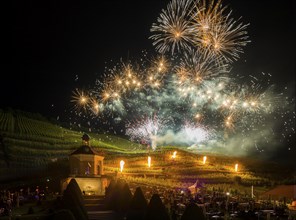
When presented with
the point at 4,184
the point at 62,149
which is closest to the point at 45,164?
the point at 4,184

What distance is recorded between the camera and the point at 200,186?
7075 centimetres

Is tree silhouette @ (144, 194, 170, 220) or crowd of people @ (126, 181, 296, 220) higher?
tree silhouette @ (144, 194, 170, 220)

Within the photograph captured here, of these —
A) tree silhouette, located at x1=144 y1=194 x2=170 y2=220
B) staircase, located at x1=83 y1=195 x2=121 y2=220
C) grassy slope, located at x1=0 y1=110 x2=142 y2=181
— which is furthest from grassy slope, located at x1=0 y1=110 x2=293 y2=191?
tree silhouette, located at x1=144 y1=194 x2=170 y2=220

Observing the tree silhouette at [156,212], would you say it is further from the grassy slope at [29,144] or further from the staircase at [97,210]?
the grassy slope at [29,144]

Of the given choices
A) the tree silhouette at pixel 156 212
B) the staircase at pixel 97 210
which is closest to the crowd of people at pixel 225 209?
the tree silhouette at pixel 156 212

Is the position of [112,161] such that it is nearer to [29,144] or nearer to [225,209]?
[29,144]

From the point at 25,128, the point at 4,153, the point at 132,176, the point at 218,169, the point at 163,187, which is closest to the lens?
the point at 163,187

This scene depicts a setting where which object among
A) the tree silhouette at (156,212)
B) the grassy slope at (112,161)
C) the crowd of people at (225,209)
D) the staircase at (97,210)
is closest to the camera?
the tree silhouette at (156,212)

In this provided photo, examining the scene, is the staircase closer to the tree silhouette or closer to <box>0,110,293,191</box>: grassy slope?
the tree silhouette

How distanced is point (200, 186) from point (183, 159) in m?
27.9

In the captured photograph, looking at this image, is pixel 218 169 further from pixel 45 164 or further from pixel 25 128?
pixel 25 128

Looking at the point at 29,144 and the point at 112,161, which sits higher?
the point at 29,144

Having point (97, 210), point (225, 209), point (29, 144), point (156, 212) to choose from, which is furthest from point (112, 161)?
point (156, 212)

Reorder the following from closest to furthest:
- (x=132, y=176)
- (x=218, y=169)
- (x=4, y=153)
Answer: (x=132, y=176) → (x=4, y=153) → (x=218, y=169)
